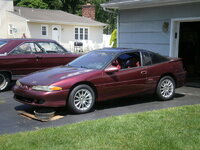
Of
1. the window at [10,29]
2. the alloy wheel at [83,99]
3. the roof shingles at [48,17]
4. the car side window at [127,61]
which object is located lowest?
the alloy wheel at [83,99]

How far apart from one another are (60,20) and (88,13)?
6.93 metres

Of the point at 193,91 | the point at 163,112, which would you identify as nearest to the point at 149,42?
the point at 193,91

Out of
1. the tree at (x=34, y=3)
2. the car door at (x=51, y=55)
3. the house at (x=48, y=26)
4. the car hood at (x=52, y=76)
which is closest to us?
the car hood at (x=52, y=76)

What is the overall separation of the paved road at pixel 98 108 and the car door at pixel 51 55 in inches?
62.1

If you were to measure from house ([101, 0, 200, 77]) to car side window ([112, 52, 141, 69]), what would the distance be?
3484 mm

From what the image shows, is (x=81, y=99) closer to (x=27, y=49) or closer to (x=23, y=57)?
(x=23, y=57)

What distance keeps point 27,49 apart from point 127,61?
3.86 m

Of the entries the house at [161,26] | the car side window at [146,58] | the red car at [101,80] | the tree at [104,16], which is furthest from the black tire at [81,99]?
the tree at [104,16]

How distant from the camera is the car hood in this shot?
6.19 metres

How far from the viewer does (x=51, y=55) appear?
393 inches

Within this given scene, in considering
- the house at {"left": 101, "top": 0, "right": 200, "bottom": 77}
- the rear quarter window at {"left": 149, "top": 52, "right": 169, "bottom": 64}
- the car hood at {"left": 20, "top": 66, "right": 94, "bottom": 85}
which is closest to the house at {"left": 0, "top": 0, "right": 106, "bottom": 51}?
the house at {"left": 101, "top": 0, "right": 200, "bottom": 77}

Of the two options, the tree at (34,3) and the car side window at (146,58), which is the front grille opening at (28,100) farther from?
the tree at (34,3)

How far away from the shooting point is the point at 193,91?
9164 millimetres

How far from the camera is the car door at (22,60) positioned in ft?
29.8
